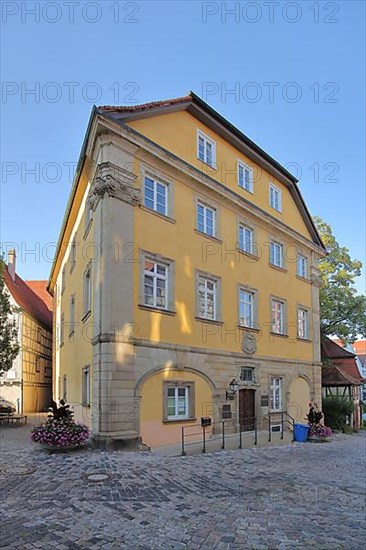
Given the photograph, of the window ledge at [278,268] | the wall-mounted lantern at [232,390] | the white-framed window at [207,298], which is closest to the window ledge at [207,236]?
the white-framed window at [207,298]

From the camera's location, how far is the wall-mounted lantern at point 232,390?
1963 centimetres

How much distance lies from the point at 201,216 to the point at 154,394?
714cm

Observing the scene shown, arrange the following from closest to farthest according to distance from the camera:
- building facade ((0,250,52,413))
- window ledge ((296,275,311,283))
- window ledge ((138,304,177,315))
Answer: window ledge ((138,304,177,315))
window ledge ((296,275,311,283))
building facade ((0,250,52,413))

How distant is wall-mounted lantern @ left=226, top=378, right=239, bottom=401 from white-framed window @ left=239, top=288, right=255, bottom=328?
2.49 meters

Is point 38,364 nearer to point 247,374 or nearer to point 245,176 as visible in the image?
point 247,374

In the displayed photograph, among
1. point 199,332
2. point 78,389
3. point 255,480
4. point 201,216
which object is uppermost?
point 201,216

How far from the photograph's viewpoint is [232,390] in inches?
782

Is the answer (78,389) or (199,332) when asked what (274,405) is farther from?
(78,389)

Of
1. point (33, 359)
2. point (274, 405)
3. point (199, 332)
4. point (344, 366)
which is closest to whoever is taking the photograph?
point (199, 332)

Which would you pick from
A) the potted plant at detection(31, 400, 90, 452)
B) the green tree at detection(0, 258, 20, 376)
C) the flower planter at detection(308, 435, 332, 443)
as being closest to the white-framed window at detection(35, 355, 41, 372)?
the green tree at detection(0, 258, 20, 376)

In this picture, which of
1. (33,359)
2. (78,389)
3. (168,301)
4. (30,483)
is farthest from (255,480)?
(33,359)

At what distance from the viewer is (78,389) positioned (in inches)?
784

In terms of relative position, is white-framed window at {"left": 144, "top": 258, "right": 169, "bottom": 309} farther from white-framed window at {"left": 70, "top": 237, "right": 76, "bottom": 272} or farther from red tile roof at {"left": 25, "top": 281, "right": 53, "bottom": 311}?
red tile roof at {"left": 25, "top": 281, "right": 53, "bottom": 311}

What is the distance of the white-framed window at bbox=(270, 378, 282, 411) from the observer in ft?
75.9
